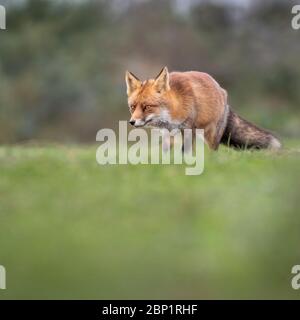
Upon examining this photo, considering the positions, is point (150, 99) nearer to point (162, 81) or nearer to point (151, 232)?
point (162, 81)

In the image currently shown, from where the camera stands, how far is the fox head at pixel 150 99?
10.0m

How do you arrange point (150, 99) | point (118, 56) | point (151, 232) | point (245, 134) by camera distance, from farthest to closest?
point (118, 56)
point (245, 134)
point (150, 99)
point (151, 232)

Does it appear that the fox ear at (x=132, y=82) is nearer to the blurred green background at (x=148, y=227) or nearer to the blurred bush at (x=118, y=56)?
the blurred green background at (x=148, y=227)

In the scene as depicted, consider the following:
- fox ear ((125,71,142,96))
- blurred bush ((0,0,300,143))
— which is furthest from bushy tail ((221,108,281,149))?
blurred bush ((0,0,300,143))

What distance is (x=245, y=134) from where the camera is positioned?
11.1 meters

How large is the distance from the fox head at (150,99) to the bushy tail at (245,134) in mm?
1344

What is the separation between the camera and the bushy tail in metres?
11.1

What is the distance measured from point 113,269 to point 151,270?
311 mm

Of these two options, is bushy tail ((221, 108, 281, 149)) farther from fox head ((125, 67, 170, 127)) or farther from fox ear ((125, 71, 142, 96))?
fox ear ((125, 71, 142, 96))

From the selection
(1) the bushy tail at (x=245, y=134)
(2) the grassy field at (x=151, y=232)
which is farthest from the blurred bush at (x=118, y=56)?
(2) the grassy field at (x=151, y=232)

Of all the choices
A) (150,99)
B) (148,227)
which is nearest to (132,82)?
(150,99)

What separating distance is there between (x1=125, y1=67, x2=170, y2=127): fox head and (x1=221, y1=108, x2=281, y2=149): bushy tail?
52.9 inches

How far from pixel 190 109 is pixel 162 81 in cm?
58

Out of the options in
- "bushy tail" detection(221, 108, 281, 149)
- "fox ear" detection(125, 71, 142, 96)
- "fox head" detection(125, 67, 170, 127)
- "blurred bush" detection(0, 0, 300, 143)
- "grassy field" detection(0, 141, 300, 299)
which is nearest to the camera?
"grassy field" detection(0, 141, 300, 299)
